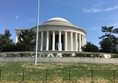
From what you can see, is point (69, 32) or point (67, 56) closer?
point (67, 56)

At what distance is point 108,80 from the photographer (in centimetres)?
2783

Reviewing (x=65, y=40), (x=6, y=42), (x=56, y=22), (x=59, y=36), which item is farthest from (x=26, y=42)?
(x=56, y=22)

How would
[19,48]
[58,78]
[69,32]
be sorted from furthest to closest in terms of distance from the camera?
[69,32]
[19,48]
[58,78]

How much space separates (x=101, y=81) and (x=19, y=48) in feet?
156

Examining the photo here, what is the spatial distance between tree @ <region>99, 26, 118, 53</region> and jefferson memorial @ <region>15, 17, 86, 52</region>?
1412 centimetres

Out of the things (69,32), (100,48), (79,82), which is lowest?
(79,82)

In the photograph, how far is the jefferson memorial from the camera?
86625 mm

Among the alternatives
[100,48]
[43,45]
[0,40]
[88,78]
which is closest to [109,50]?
[100,48]

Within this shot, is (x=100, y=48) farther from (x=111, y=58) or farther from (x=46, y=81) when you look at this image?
(x=46, y=81)

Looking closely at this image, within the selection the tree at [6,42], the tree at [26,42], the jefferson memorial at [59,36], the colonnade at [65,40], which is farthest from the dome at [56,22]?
the tree at [26,42]

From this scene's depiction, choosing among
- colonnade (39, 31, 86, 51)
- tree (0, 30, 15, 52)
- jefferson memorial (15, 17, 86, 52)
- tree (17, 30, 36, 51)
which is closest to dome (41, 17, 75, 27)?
jefferson memorial (15, 17, 86, 52)

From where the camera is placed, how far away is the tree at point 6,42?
74.3 metres

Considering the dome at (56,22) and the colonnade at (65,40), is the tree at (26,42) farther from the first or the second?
the dome at (56,22)

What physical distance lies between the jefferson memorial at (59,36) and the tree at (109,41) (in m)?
14.1
